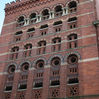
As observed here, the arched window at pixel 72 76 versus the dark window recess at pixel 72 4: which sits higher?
the dark window recess at pixel 72 4

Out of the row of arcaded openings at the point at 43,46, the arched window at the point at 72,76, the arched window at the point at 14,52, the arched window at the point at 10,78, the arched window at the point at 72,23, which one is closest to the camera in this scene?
the arched window at the point at 72,76

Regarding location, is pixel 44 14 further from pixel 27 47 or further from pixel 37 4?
pixel 27 47

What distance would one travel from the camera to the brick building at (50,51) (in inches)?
656

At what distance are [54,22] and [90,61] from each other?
7560mm

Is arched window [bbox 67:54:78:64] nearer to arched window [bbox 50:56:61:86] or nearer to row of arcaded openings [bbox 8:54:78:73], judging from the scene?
row of arcaded openings [bbox 8:54:78:73]

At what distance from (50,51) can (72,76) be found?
4136mm

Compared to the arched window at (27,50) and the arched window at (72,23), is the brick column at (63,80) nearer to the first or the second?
the arched window at (72,23)

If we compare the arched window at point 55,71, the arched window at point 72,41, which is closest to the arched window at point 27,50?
the arched window at point 55,71

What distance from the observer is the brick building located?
16.7m

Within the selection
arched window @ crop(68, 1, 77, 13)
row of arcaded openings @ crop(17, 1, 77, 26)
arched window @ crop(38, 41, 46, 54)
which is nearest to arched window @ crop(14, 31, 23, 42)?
row of arcaded openings @ crop(17, 1, 77, 26)

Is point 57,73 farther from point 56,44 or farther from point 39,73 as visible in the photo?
point 56,44

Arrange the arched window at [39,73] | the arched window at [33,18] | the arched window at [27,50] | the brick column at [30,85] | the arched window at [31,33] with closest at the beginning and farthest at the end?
the brick column at [30,85] < the arched window at [39,73] < the arched window at [27,50] < the arched window at [31,33] < the arched window at [33,18]

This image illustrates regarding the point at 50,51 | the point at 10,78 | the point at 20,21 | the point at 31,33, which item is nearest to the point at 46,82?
the point at 50,51

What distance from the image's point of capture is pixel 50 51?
19422 mm
